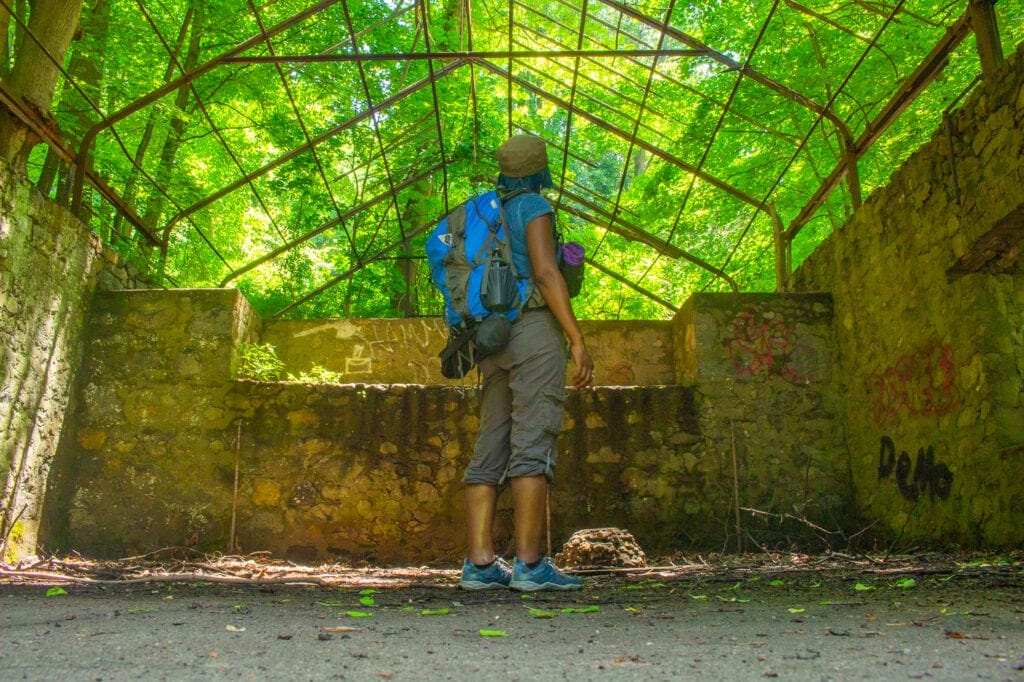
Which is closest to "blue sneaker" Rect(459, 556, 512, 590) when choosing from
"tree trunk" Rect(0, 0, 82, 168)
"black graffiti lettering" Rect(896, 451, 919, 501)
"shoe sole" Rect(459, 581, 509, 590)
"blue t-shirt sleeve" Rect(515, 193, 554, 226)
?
"shoe sole" Rect(459, 581, 509, 590)

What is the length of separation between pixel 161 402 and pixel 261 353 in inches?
29.9

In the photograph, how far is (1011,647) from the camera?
170cm

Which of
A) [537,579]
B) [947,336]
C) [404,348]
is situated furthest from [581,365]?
[404,348]

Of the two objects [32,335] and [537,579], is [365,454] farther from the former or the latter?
[537,579]

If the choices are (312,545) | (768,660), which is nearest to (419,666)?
(768,660)

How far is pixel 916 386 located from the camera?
14.3 feet

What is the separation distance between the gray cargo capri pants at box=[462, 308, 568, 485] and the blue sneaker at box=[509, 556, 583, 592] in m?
0.32

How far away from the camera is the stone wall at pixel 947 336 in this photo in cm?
360

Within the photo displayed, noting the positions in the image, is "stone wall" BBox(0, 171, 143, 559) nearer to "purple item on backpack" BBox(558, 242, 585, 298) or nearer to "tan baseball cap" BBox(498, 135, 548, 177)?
"tan baseball cap" BBox(498, 135, 548, 177)

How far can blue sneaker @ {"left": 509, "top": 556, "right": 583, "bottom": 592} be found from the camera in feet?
9.32

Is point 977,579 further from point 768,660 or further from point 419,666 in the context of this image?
point 419,666

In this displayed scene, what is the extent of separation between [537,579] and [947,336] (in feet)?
8.28

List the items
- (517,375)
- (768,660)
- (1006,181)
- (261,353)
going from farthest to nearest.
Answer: (261,353) → (1006,181) → (517,375) → (768,660)

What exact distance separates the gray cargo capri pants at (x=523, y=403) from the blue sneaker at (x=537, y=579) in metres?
0.32
